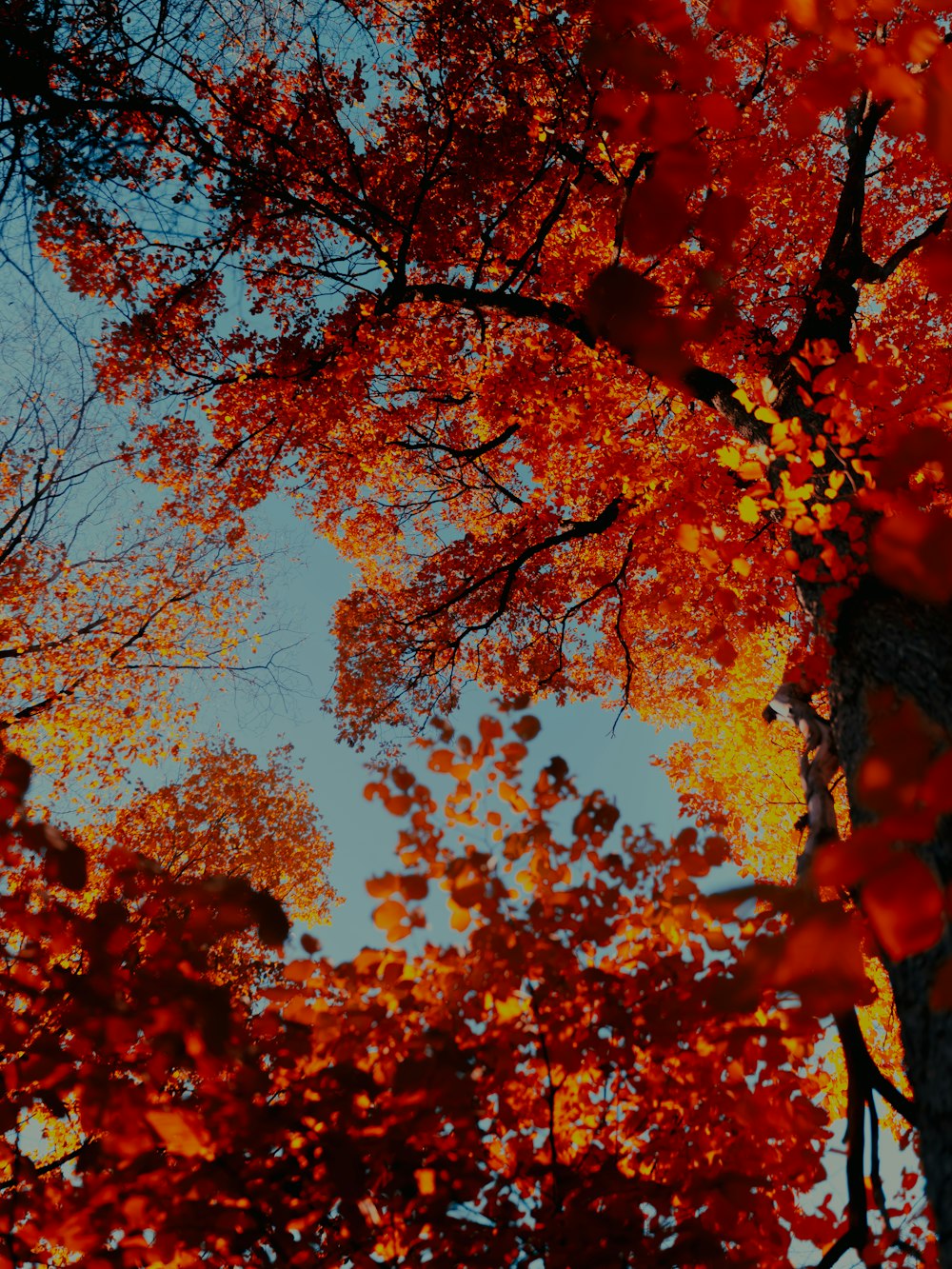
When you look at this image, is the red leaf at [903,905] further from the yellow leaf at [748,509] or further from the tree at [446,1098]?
the yellow leaf at [748,509]

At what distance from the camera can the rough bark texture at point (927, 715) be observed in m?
2.43

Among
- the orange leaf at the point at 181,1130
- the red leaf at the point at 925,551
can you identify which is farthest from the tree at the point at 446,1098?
the red leaf at the point at 925,551

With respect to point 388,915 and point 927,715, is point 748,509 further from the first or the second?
point 388,915

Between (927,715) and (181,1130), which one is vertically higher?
(927,715)

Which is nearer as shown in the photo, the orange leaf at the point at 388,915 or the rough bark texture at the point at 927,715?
the rough bark texture at the point at 927,715

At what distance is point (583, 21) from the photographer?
8.27 metres

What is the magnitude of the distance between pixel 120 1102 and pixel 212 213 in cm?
743

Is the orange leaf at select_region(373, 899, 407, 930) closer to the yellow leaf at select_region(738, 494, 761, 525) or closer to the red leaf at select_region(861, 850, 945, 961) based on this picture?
the red leaf at select_region(861, 850, 945, 961)

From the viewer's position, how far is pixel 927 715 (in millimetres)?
3410

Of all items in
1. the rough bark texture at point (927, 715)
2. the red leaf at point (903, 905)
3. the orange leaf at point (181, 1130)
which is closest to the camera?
the red leaf at point (903, 905)

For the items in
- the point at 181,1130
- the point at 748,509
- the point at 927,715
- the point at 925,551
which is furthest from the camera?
the point at 748,509

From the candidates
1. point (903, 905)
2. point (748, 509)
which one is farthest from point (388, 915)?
point (748, 509)

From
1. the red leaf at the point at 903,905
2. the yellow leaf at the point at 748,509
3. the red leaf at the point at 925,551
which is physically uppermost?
the yellow leaf at the point at 748,509

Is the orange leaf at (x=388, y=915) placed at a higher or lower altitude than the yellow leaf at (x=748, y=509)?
lower
